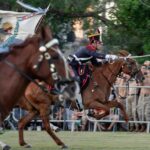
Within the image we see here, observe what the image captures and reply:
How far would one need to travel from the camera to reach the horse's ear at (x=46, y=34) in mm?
11375

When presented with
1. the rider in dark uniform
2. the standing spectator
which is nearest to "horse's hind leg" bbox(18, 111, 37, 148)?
the rider in dark uniform

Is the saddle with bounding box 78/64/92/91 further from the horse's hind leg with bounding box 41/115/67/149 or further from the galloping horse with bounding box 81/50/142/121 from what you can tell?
the horse's hind leg with bounding box 41/115/67/149

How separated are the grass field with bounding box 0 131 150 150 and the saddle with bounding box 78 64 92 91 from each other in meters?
1.30

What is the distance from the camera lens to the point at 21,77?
1164cm

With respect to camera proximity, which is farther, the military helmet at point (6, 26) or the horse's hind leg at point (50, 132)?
the military helmet at point (6, 26)

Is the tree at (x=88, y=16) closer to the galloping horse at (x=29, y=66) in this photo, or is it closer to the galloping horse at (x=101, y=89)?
the galloping horse at (x=101, y=89)

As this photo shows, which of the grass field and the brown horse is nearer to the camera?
the grass field

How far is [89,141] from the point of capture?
689 inches

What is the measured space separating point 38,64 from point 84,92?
7997 millimetres

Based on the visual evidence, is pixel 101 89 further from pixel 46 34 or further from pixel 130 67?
pixel 46 34

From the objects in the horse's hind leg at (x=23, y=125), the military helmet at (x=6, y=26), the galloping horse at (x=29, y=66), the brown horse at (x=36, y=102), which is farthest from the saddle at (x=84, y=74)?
the galloping horse at (x=29, y=66)

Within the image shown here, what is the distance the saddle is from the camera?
18.7 meters

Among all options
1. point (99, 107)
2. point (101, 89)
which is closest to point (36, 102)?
point (99, 107)

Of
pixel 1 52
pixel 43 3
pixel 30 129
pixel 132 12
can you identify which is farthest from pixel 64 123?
pixel 1 52
